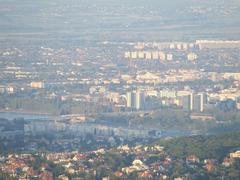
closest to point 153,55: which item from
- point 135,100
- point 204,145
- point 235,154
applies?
point 135,100

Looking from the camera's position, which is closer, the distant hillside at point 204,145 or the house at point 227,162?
the house at point 227,162

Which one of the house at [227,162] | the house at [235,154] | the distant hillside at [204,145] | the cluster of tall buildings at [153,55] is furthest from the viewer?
the cluster of tall buildings at [153,55]

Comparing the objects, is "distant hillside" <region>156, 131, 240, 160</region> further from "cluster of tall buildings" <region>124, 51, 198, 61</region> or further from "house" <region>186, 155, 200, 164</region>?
"cluster of tall buildings" <region>124, 51, 198, 61</region>

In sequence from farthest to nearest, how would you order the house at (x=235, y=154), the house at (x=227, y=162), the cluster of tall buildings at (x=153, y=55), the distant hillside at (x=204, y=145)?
the cluster of tall buildings at (x=153, y=55) < the distant hillside at (x=204, y=145) < the house at (x=235, y=154) < the house at (x=227, y=162)

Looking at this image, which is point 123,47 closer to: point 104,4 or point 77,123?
point 104,4

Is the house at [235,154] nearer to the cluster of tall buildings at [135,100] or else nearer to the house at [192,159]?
the house at [192,159]

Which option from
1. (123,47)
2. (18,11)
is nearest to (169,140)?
(123,47)

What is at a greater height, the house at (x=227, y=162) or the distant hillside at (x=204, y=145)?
the distant hillside at (x=204, y=145)

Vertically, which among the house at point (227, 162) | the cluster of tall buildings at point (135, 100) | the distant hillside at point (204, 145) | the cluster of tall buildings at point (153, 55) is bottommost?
the house at point (227, 162)

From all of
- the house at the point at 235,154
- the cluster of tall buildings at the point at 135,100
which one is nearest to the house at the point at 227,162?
the house at the point at 235,154

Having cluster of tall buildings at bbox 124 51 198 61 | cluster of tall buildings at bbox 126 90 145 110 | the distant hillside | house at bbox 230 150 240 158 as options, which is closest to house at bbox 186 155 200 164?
the distant hillside
